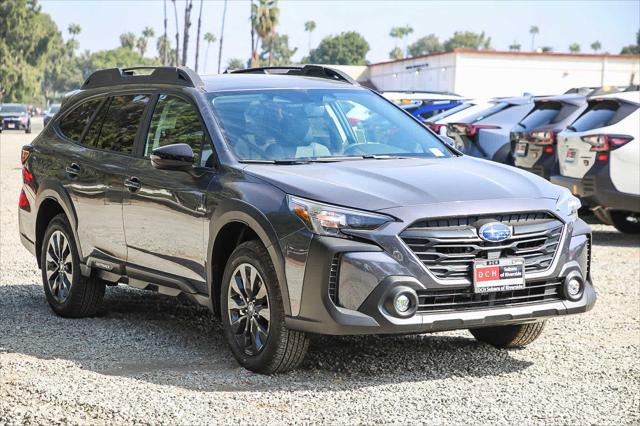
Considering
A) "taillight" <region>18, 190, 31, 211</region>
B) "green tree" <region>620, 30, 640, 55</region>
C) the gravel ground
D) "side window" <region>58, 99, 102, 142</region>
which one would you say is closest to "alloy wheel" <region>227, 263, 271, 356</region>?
the gravel ground

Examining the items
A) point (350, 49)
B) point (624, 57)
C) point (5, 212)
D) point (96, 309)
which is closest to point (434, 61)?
point (624, 57)

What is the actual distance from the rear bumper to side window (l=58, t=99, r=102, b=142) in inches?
259

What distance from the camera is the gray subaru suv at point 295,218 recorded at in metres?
5.93

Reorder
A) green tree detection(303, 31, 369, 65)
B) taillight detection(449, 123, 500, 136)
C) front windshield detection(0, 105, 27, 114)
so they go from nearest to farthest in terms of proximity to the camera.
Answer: taillight detection(449, 123, 500, 136) < front windshield detection(0, 105, 27, 114) < green tree detection(303, 31, 369, 65)

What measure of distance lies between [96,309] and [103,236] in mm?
769

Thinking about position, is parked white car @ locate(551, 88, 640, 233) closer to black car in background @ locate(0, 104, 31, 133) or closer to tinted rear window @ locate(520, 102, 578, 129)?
tinted rear window @ locate(520, 102, 578, 129)

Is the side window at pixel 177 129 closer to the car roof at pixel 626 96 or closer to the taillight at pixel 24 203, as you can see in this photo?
the taillight at pixel 24 203

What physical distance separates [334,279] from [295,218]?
0.39 metres

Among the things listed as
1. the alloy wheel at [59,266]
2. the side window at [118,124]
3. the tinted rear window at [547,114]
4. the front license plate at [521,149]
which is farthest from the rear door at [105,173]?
the tinted rear window at [547,114]

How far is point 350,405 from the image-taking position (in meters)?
5.77

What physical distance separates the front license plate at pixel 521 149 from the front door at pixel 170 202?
844 cm

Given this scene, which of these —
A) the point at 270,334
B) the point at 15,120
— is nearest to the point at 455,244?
the point at 270,334

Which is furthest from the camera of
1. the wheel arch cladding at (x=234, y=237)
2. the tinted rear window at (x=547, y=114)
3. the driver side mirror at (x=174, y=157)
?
the tinted rear window at (x=547, y=114)

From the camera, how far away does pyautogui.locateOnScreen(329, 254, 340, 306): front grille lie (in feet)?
19.3
